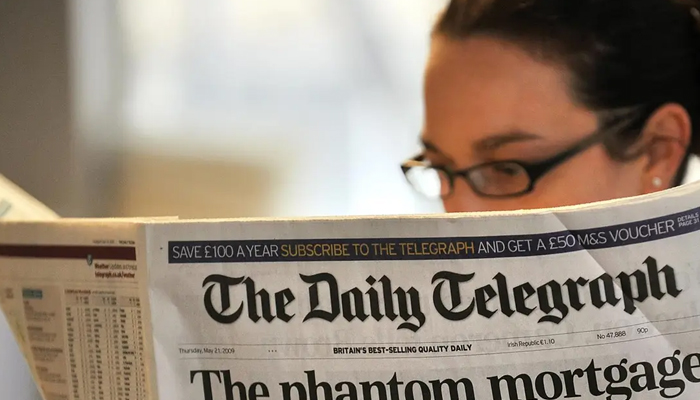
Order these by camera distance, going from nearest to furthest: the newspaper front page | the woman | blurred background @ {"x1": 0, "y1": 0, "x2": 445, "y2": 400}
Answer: the newspaper front page, the woman, blurred background @ {"x1": 0, "y1": 0, "x2": 445, "y2": 400}

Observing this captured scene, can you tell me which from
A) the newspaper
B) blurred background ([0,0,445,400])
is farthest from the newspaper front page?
blurred background ([0,0,445,400])

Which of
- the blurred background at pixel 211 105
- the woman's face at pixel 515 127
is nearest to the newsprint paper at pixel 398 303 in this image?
the woman's face at pixel 515 127

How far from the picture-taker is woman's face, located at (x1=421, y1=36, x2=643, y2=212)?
0.50 m

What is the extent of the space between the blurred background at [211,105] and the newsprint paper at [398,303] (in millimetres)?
343

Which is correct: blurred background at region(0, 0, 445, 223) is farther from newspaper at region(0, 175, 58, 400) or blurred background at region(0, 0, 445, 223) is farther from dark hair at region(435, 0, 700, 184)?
newspaper at region(0, 175, 58, 400)

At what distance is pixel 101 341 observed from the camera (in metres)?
0.32

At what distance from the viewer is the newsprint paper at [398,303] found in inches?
11.6

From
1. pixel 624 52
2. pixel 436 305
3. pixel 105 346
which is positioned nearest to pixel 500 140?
pixel 624 52

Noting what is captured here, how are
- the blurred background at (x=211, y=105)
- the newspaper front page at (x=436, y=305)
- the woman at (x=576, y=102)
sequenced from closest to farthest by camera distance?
the newspaper front page at (x=436, y=305) → the woman at (x=576, y=102) → the blurred background at (x=211, y=105)

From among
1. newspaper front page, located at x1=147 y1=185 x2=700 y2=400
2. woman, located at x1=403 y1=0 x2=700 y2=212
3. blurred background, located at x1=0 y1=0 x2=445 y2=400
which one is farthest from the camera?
blurred background, located at x1=0 y1=0 x2=445 y2=400

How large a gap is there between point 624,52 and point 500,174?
0.16 metres

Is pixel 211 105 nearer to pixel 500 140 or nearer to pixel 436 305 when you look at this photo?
pixel 500 140

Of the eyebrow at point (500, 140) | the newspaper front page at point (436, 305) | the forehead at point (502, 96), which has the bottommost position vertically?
the newspaper front page at point (436, 305)

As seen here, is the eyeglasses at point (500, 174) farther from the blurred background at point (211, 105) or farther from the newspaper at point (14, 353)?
the newspaper at point (14, 353)
